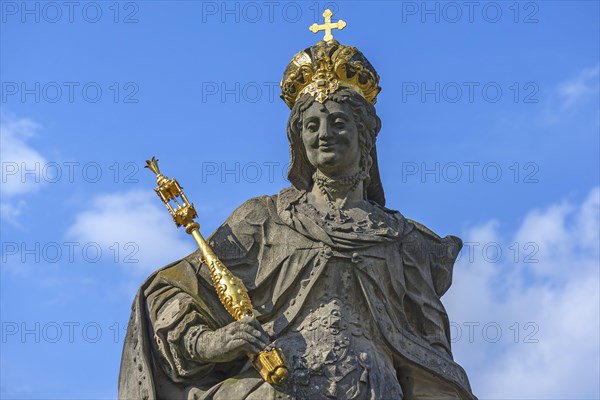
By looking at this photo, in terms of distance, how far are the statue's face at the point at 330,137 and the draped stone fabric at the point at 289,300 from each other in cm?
49

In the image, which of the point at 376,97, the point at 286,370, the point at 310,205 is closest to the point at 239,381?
the point at 286,370

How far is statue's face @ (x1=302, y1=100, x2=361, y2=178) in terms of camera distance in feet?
62.7

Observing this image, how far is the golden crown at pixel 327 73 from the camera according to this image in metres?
19.3

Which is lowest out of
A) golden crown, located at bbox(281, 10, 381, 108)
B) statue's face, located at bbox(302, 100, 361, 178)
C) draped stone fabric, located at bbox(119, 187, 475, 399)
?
draped stone fabric, located at bbox(119, 187, 475, 399)

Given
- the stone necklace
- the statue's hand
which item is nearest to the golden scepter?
the statue's hand

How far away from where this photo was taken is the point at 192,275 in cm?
1902

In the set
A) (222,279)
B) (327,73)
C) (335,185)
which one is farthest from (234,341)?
(327,73)

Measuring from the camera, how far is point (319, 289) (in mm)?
18812

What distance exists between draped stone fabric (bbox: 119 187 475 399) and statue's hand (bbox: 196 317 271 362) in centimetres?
21

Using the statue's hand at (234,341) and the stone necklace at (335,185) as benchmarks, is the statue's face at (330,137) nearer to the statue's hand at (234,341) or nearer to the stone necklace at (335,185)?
the stone necklace at (335,185)

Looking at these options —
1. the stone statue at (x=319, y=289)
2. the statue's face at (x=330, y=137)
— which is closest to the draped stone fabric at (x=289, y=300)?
the stone statue at (x=319, y=289)

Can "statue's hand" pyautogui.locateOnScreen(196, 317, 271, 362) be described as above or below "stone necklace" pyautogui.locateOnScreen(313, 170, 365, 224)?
below

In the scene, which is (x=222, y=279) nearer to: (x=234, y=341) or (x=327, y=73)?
(x=234, y=341)

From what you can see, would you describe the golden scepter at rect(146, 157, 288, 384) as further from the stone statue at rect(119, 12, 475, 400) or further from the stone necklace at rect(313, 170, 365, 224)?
the stone necklace at rect(313, 170, 365, 224)
